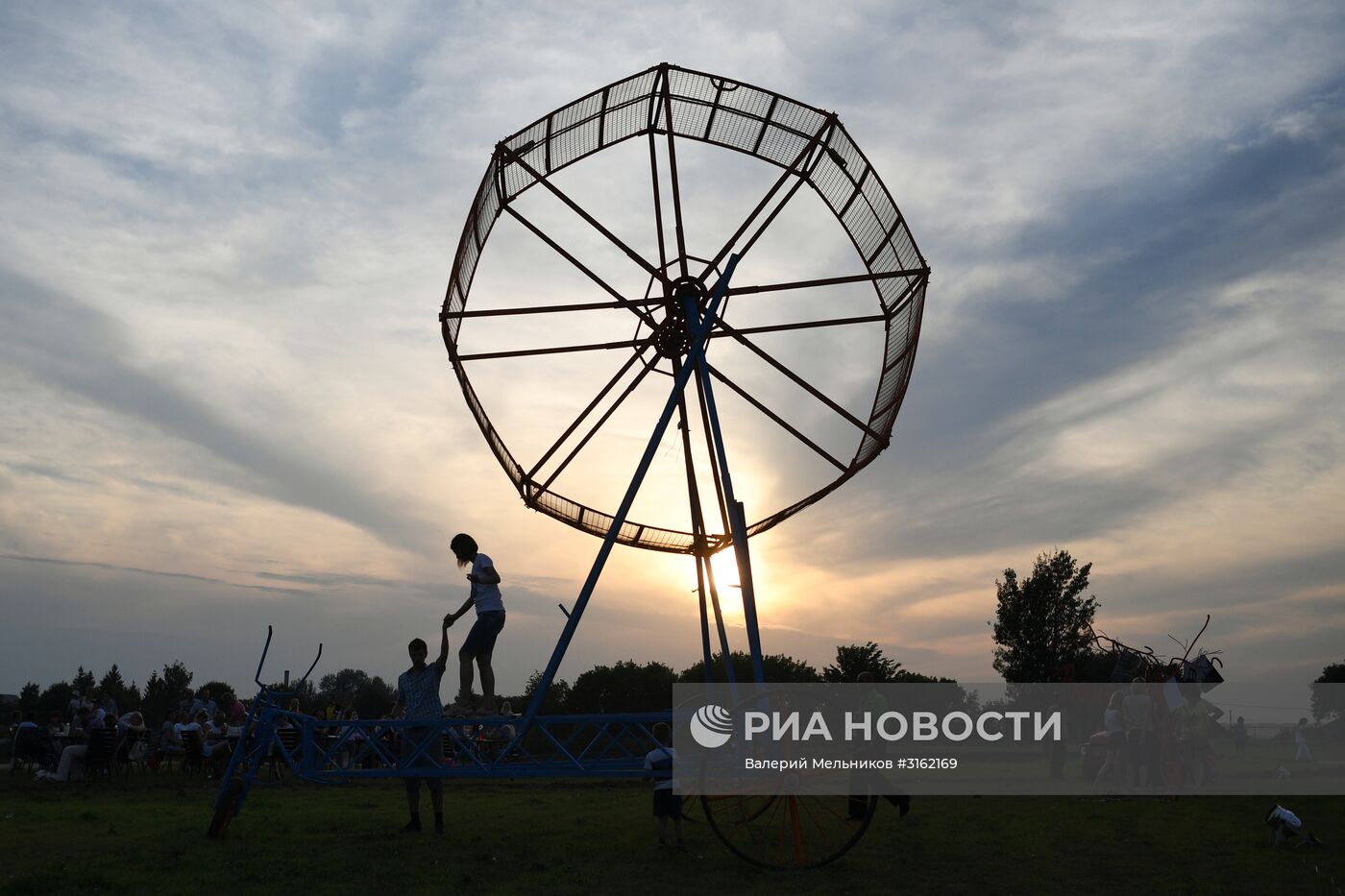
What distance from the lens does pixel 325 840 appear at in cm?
1393

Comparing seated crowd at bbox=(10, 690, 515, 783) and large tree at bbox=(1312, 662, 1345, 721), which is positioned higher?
large tree at bbox=(1312, 662, 1345, 721)

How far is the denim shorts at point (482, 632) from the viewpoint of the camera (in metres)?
13.9

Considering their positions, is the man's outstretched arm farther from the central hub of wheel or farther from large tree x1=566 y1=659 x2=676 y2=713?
large tree x1=566 y1=659 x2=676 y2=713

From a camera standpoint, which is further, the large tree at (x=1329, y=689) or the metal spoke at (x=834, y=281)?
the large tree at (x=1329, y=689)

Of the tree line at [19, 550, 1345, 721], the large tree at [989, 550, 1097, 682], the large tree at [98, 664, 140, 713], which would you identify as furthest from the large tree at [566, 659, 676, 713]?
the large tree at [98, 664, 140, 713]

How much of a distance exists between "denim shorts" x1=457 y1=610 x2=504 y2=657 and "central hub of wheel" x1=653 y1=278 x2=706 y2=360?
4.54 m

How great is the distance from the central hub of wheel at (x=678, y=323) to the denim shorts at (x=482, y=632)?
4.54 m

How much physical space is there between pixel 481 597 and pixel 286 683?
3.41 metres

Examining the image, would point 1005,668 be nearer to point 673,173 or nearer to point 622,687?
point 622,687

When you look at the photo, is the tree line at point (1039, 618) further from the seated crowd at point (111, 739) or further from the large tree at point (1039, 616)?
the seated crowd at point (111, 739)

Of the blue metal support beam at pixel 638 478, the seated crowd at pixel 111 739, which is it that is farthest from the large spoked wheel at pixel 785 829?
the seated crowd at pixel 111 739

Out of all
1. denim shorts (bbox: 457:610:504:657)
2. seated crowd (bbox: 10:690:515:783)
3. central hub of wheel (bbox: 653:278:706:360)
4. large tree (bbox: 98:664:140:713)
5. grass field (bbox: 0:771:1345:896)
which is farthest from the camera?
large tree (bbox: 98:664:140:713)

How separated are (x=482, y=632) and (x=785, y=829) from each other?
4.65 metres

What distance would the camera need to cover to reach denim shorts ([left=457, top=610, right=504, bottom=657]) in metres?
13.9
